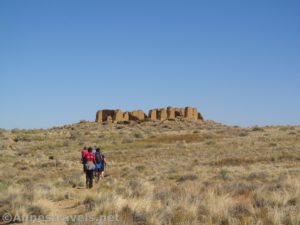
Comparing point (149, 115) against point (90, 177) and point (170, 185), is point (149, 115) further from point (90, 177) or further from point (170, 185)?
point (170, 185)

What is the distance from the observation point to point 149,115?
3605 inches

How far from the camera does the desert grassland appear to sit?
34.4ft

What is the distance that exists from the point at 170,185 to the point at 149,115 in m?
73.4

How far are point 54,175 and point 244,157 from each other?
12209 mm

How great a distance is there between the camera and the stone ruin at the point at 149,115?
89.9 m

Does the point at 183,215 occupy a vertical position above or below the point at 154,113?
below

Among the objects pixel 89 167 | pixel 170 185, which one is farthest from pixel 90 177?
pixel 170 185

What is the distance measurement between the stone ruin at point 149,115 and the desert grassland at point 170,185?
44080mm

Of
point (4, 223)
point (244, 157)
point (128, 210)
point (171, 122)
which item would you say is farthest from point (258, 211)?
point (171, 122)

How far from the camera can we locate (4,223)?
10375 millimetres

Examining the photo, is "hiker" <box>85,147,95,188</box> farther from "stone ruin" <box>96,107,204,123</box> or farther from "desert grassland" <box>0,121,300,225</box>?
"stone ruin" <box>96,107,204,123</box>

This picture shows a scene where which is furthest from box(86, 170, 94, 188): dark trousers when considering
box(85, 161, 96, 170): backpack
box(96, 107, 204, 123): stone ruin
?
box(96, 107, 204, 123): stone ruin

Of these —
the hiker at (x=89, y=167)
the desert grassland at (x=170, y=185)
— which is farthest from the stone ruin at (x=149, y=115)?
the hiker at (x=89, y=167)

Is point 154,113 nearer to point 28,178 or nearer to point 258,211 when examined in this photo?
point 28,178
